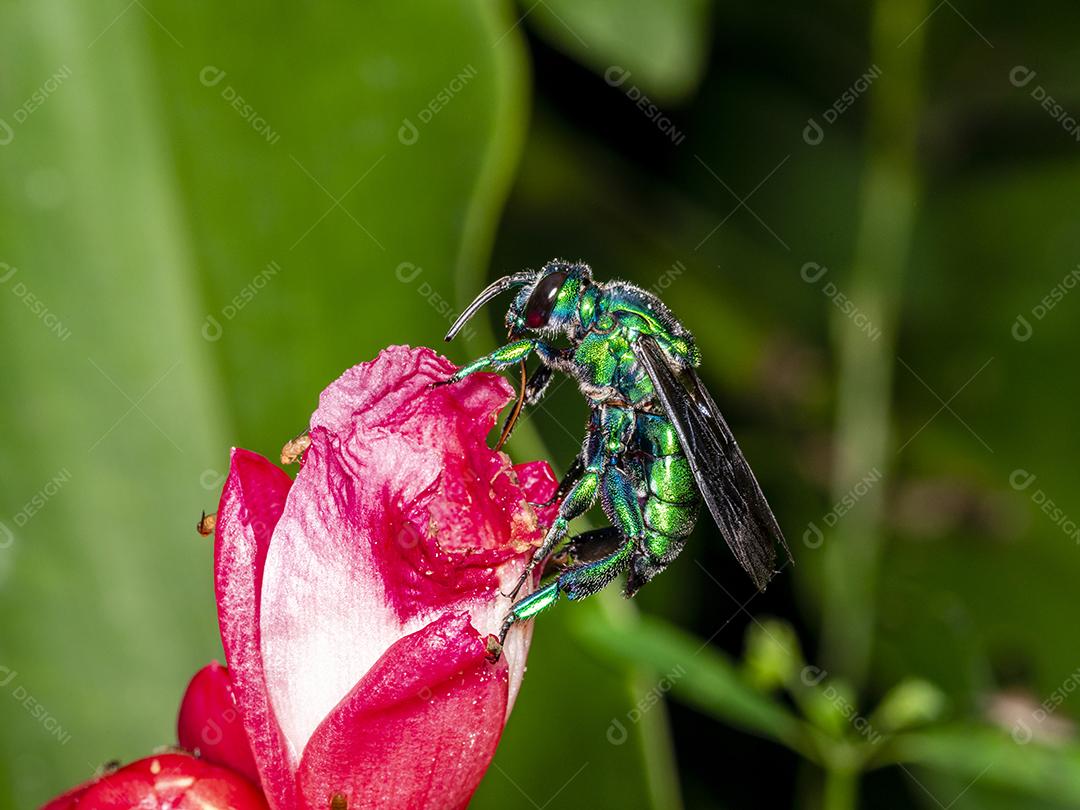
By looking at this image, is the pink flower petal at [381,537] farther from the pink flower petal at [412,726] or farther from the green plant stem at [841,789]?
the green plant stem at [841,789]

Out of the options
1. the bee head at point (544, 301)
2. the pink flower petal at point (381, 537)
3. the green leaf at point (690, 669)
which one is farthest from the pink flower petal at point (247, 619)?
the green leaf at point (690, 669)

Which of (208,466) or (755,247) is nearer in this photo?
(208,466)

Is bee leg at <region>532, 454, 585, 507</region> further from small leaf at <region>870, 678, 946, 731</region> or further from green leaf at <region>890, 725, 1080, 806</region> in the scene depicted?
green leaf at <region>890, 725, 1080, 806</region>

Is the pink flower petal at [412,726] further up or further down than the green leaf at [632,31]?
further down

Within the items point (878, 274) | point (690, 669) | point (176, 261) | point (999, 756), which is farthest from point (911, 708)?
point (878, 274)

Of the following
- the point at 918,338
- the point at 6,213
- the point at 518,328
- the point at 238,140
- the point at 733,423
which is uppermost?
the point at 6,213

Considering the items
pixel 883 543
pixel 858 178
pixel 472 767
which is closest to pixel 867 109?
pixel 858 178

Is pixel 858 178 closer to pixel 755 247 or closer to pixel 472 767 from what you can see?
pixel 755 247

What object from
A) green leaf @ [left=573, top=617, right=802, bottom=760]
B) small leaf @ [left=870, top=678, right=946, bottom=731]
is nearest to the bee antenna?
A: green leaf @ [left=573, top=617, right=802, bottom=760]
